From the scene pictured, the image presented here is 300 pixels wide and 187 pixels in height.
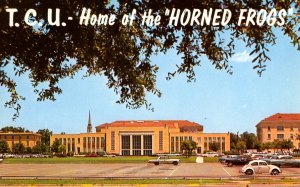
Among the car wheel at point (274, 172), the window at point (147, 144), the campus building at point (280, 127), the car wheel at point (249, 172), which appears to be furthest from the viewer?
the campus building at point (280, 127)

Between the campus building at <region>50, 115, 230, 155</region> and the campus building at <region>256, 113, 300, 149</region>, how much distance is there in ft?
72.0

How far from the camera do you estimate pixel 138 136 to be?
154 m

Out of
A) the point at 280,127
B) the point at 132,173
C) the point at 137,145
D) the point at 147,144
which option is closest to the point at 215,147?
the point at 147,144

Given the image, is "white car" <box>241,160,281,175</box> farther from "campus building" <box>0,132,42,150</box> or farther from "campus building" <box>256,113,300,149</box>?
"campus building" <box>0,132,42,150</box>

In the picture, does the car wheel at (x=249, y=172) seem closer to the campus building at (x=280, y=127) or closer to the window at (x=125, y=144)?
the window at (x=125, y=144)

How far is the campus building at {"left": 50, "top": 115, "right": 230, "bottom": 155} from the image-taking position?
153875mm

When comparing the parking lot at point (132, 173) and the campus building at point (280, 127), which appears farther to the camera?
the campus building at point (280, 127)

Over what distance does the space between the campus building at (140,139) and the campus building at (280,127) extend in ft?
72.0

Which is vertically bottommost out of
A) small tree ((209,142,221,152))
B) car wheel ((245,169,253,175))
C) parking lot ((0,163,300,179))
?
small tree ((209,142,221,152))

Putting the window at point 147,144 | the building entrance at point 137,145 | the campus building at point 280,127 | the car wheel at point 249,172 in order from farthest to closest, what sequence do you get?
the campus building at point 280,127
the window at point 147,144
the building entrance at point 137,145
the car wheel at point 249,172

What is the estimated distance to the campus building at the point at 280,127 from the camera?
170875mm

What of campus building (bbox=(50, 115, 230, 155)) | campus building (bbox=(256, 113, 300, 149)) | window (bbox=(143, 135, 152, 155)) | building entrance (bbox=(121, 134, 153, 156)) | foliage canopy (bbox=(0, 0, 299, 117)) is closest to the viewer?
foliage canopy (bbox=(0, 0, 299, 117))

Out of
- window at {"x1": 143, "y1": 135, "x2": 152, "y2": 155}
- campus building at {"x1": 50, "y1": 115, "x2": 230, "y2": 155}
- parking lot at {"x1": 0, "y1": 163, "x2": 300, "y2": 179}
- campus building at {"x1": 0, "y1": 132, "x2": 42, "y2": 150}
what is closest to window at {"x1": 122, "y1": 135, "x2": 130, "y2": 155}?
campus building at {"x1": 50, "y1": 115, "x2": 230, "y2": 155}

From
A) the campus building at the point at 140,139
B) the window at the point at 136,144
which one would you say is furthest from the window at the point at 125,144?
the window at the point at 136,144
